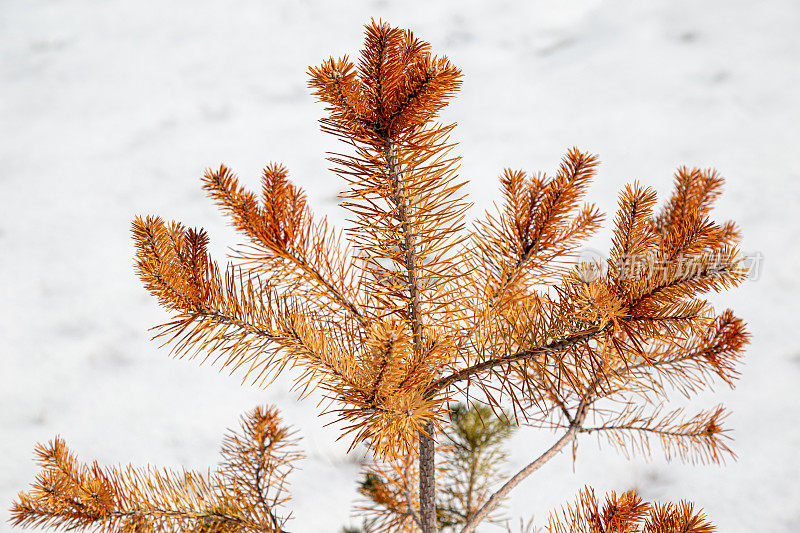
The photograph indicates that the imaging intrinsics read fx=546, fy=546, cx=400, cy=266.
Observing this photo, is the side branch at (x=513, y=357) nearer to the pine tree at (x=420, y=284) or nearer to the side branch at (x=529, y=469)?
the pine tree at (x=420, y=284)

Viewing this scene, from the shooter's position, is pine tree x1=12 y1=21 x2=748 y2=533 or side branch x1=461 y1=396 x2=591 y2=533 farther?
side branch x1=461 y1=396 x2=591 y2=533

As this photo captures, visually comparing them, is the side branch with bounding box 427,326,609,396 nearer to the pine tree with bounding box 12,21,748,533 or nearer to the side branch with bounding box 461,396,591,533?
the pine tree with bounding box 12,21,748,533

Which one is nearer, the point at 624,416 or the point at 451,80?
the point at 451,80

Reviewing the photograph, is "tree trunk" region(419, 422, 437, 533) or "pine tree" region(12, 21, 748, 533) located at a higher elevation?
"pine tree" region(12, 21, 748, 533)

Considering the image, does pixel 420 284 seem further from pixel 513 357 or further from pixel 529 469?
pixel 529 469

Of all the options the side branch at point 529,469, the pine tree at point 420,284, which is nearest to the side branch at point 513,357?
the pine tree at point 420,284

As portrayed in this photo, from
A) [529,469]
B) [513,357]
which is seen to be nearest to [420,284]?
[513,357]

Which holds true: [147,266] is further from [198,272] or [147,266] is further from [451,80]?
[451,80]

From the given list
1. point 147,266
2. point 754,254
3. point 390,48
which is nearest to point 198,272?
point 147,266

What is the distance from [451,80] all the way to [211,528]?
30 cm

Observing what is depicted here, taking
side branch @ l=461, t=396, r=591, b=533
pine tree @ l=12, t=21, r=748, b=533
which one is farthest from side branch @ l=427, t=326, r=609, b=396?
side branch @ l=461, t=396, r=591, b=533

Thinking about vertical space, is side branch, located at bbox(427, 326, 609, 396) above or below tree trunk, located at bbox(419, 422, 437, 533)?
above

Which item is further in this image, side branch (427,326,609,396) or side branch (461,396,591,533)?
side branch (461,396,591,533)

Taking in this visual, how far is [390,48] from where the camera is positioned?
221mm
